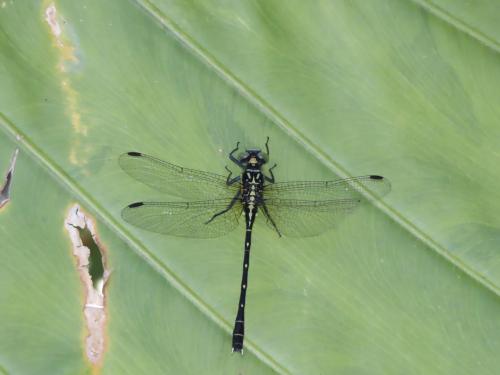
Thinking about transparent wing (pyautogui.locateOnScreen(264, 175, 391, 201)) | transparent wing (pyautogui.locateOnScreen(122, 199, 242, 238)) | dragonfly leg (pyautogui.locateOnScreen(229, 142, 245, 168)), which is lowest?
transparent wing (pyautogui.locateOnScreen(122, 199, 242, 238))

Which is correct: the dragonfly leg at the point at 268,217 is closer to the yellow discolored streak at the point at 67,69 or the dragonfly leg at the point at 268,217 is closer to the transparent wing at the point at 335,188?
the transparent wing at the point at 335,188

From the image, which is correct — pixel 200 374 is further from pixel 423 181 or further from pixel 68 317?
pixel 423 181

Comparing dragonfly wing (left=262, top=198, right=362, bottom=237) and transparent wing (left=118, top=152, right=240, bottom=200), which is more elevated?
transparent wing (left=118, top=152, right=240, bottom=200)

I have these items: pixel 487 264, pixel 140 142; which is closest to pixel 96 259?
pixel 140 142

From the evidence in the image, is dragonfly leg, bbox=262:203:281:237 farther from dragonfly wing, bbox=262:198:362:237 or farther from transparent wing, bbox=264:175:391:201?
transparent wing, bbox=264:175:391:201

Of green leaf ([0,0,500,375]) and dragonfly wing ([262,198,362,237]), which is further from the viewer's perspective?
dragonfly wing ([262,198,362,237])

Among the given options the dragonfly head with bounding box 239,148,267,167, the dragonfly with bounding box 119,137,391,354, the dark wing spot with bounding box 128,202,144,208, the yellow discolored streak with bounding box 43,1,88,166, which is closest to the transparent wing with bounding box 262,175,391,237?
the dragonfly with bounding box 119,137,391,354
